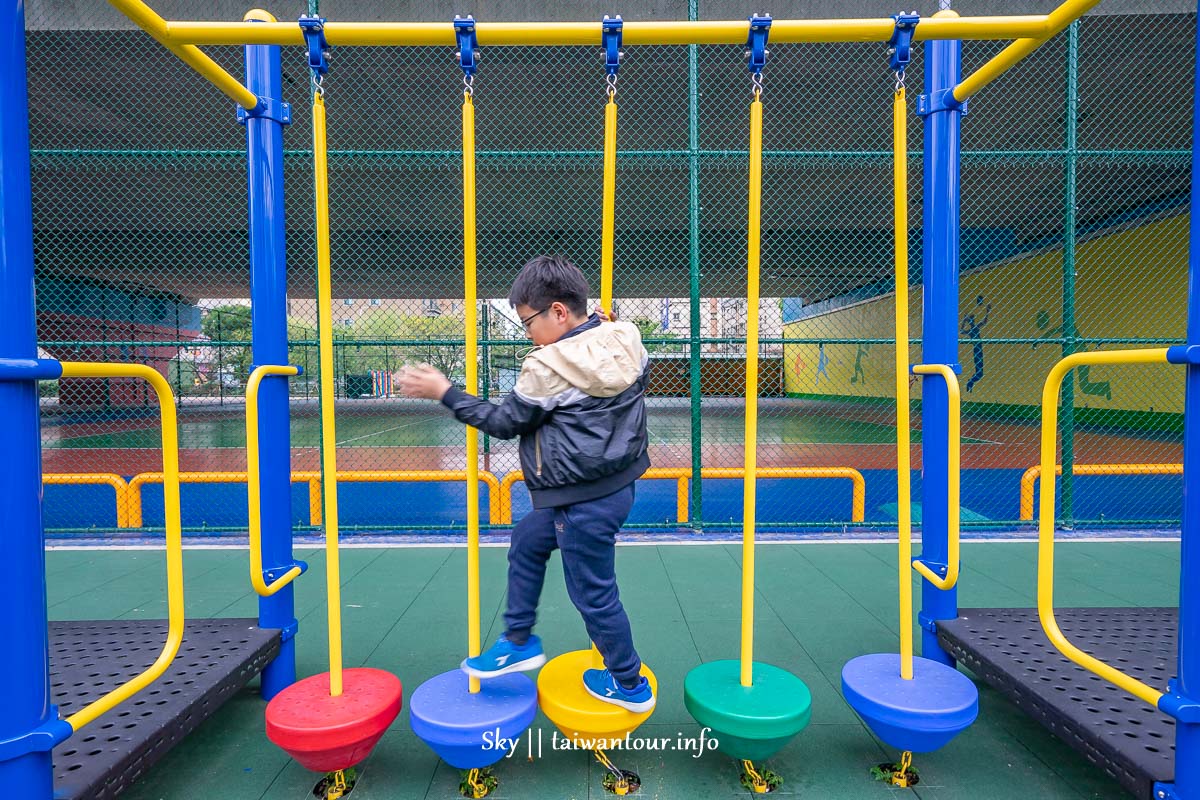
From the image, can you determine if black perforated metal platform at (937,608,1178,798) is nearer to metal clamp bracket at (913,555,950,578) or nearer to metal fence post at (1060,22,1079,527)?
metal clamp bracket at (913,555,950,578)

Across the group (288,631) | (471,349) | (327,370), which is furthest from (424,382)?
(288,631)

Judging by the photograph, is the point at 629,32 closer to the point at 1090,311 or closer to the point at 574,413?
the point at 574,413

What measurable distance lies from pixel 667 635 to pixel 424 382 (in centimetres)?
182

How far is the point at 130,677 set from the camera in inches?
74.0

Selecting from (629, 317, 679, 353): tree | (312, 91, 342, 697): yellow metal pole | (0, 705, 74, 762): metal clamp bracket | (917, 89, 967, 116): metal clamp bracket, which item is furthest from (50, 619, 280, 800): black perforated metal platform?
(917, 89, 967, 116): metal clamp bracket

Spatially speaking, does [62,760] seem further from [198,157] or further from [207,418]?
[207,418]

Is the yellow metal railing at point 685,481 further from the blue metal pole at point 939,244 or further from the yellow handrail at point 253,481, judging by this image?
the yellow handrail at point 253,481

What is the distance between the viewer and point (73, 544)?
423 centimetres

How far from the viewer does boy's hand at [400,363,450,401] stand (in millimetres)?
1545

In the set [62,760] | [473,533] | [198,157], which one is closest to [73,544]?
[198,157]

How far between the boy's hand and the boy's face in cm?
29

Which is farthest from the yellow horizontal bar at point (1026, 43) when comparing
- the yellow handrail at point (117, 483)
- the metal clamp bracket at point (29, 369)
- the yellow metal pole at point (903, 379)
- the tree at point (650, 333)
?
the yellow handrail at point (117, 483)

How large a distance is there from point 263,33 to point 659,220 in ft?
36.1

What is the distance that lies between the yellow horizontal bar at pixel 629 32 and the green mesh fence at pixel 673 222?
0.88 meters
